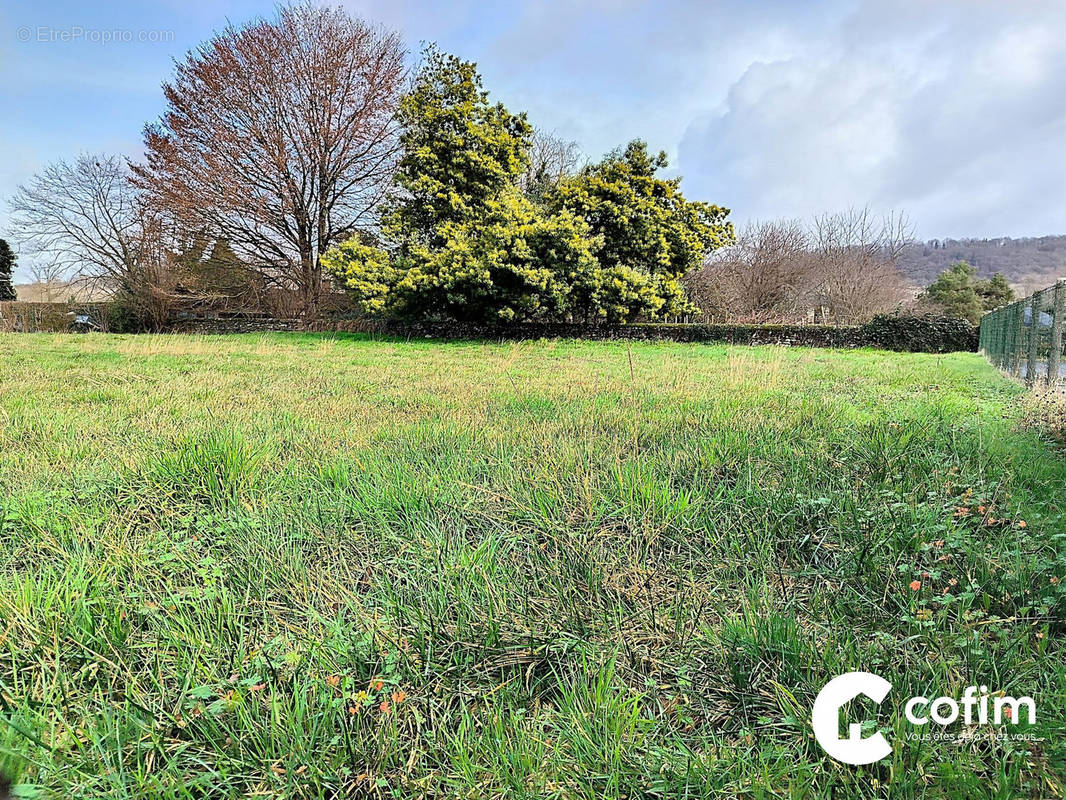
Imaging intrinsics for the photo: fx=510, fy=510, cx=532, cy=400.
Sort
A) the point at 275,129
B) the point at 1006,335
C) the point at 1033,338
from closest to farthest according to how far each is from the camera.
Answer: the point at 1033,338, the point at 1006,335, the point at 275,129

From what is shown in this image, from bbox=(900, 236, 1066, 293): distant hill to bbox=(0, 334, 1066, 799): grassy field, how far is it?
89.5ft

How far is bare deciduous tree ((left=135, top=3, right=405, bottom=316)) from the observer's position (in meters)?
17.3

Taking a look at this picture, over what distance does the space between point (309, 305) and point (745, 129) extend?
58.6ft

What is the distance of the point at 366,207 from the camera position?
19.4 metres

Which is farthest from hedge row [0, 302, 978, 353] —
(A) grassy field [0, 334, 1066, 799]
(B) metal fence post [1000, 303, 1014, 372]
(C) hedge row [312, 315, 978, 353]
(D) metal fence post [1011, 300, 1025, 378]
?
(A) grassy field [0, 334, 1066, 799]

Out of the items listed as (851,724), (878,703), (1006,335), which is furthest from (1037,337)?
(851,724)

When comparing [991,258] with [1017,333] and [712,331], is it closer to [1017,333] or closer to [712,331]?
[712,331]

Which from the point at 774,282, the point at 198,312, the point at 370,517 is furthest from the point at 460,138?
the point at 370,517

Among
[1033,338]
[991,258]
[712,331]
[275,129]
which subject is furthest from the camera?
[991,258]

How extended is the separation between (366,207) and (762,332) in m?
15.1

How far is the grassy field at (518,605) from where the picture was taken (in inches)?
46.6

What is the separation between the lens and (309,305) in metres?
19.6

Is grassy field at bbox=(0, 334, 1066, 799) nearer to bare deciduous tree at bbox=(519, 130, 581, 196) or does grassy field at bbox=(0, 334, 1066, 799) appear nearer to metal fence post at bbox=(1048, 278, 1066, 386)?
metal fence post at bbox=(1048, 278, 1066, 386)

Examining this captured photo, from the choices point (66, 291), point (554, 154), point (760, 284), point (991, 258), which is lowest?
point (66, 291)
